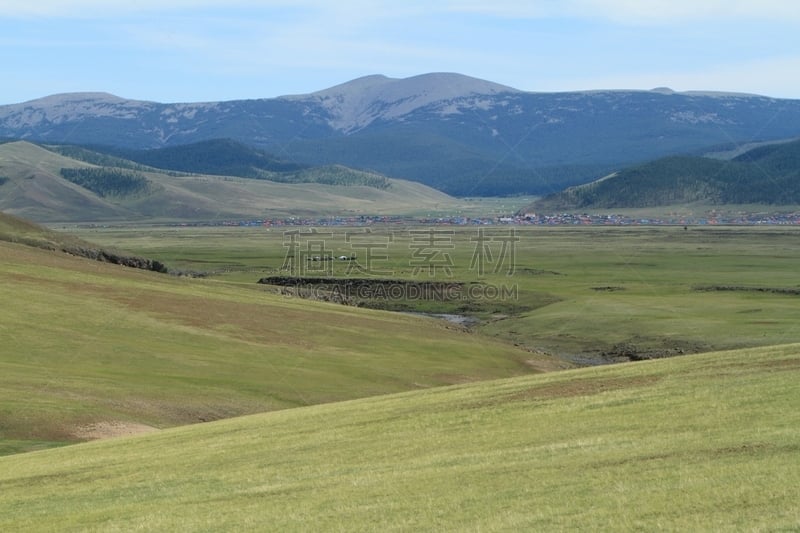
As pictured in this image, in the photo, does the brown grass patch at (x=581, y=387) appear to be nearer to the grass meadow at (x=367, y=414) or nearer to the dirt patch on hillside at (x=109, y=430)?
the grass meadow at (x=367, y=414)

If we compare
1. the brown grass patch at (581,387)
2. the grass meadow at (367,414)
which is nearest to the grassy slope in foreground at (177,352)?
the grass meadow at (367,414)

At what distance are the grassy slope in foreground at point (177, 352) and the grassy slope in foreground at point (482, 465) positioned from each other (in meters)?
11.2

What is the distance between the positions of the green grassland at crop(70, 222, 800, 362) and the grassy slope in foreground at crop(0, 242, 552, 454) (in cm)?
1133

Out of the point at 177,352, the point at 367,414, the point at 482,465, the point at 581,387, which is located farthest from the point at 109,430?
the point at 482,465

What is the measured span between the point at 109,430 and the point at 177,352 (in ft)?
66.8

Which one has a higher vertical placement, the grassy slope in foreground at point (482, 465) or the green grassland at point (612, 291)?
the grassy slope in foreground at point (482, 465)

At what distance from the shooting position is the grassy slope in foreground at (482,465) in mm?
18703

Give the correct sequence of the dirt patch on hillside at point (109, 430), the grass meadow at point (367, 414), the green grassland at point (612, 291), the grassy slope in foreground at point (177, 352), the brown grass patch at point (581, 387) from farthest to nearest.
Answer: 1. the green grassland at point (612, 291)
2. the grassy slope in foreground at point (177, 352)
3. the dirt patch on hillside at point (109, 430)
4. the brown grass patch at point (581, 387)
5. the grass meadow at point (367, 414)

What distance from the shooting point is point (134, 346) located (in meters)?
62.2

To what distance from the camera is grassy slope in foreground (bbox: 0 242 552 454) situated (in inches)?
1842

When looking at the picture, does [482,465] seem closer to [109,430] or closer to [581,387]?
[581,387]

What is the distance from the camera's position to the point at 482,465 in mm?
23703

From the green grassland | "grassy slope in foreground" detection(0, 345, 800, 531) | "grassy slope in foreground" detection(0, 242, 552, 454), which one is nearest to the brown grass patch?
"grassy slope in foreground" detection(0, 345, 800, 531)

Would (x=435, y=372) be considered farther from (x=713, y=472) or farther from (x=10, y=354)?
(x=713, y=472)
